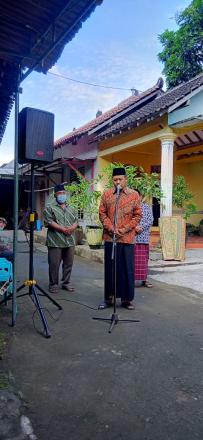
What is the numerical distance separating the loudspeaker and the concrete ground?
1.86 m

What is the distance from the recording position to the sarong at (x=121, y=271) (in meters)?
5.14

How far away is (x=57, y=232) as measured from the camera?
6215 mm

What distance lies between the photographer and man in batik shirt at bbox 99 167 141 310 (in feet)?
16.8

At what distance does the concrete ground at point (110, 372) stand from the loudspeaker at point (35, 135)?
6.10 ft

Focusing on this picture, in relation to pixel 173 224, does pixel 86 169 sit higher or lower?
higher

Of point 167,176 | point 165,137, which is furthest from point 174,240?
point 165,137

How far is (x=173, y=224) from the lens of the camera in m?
9.07

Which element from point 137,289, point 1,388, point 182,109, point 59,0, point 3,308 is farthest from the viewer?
point 182,109

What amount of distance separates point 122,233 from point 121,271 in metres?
0.49

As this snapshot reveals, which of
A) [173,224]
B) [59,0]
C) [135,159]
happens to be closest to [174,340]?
[59,0]

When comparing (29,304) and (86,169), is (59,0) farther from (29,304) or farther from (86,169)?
(86,169)

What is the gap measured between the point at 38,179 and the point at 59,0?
1793 cm

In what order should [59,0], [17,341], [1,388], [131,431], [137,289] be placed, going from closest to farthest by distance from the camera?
[131,431], [1,388], [59,0], [17,341], [137,289]

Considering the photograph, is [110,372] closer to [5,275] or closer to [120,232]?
[120,232]
